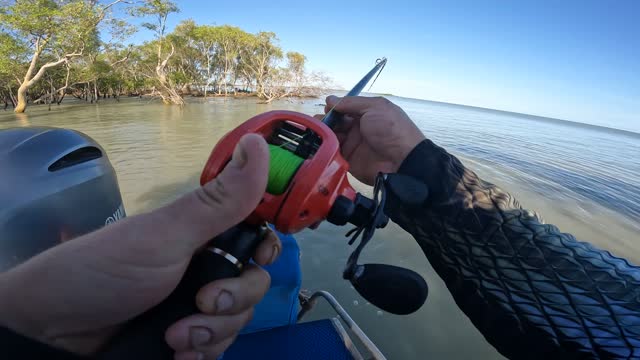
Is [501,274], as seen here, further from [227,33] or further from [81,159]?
[227,33]

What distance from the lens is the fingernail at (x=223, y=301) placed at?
725 mm

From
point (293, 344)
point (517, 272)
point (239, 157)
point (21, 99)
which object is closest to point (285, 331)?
point (293, 344)

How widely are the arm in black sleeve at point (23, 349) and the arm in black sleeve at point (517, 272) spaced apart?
38.4 inches

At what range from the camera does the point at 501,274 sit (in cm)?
97

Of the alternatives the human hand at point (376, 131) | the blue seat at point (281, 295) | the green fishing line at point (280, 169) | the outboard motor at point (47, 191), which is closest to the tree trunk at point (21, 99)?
the outboard motor at point (47, 191)

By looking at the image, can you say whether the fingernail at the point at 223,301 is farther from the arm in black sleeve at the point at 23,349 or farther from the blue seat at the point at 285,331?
the blue seat at the point at 285,331

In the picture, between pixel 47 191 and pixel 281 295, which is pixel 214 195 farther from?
pixel 281 295

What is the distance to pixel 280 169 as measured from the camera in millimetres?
819

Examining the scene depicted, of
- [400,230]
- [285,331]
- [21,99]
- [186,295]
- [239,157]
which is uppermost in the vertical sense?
[239,157]

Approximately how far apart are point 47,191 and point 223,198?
1.13m

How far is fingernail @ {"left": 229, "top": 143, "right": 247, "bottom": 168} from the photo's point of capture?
2.24 feet

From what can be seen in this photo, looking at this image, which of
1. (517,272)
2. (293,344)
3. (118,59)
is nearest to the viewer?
(517,272)

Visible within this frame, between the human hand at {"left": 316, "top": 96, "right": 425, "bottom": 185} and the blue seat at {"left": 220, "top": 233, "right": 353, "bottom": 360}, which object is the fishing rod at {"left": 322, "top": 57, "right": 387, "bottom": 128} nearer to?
the human hand at {"left": 316, "top": 96, "right": 425, "bottom": 185}

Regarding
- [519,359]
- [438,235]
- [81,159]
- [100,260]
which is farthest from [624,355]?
[81,159]
